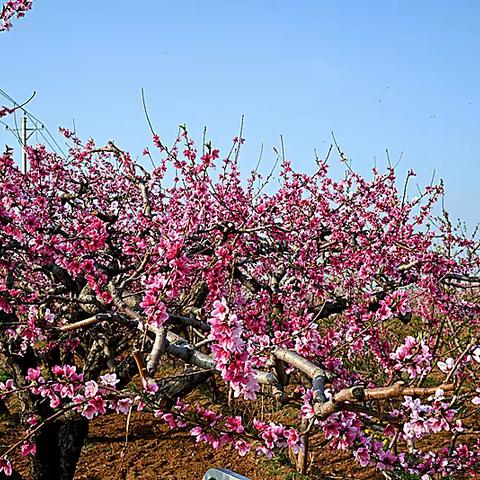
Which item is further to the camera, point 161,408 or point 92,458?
point 92,458

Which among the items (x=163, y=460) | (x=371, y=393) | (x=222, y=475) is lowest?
(x=222, y=475)

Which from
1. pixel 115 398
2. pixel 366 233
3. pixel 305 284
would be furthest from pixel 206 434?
pixel 366 233

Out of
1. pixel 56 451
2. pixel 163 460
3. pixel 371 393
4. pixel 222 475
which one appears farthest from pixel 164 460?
pixel 371 393

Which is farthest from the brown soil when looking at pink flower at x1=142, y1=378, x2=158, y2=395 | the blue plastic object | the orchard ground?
pink flower at x1=142, y1=378, x2=158, y2=395

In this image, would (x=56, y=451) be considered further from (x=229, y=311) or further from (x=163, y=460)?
(x=229, y=311)

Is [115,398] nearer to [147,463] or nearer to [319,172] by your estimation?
[147,463]

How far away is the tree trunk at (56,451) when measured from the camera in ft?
15.0

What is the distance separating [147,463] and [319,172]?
4022 mm

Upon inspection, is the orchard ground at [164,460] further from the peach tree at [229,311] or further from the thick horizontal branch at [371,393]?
the thick horizontal branch at [371,393]

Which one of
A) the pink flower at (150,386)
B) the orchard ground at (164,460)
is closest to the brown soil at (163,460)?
the orchard ground at (164,460)

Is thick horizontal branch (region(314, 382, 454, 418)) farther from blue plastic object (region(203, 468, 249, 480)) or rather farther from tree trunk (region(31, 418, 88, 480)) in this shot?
tree trunk (region(31, 418, 88, 480))

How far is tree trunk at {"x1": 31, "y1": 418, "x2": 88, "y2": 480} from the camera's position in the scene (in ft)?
15.0

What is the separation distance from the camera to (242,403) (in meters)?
7.20

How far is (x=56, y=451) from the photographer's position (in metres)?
4.63
